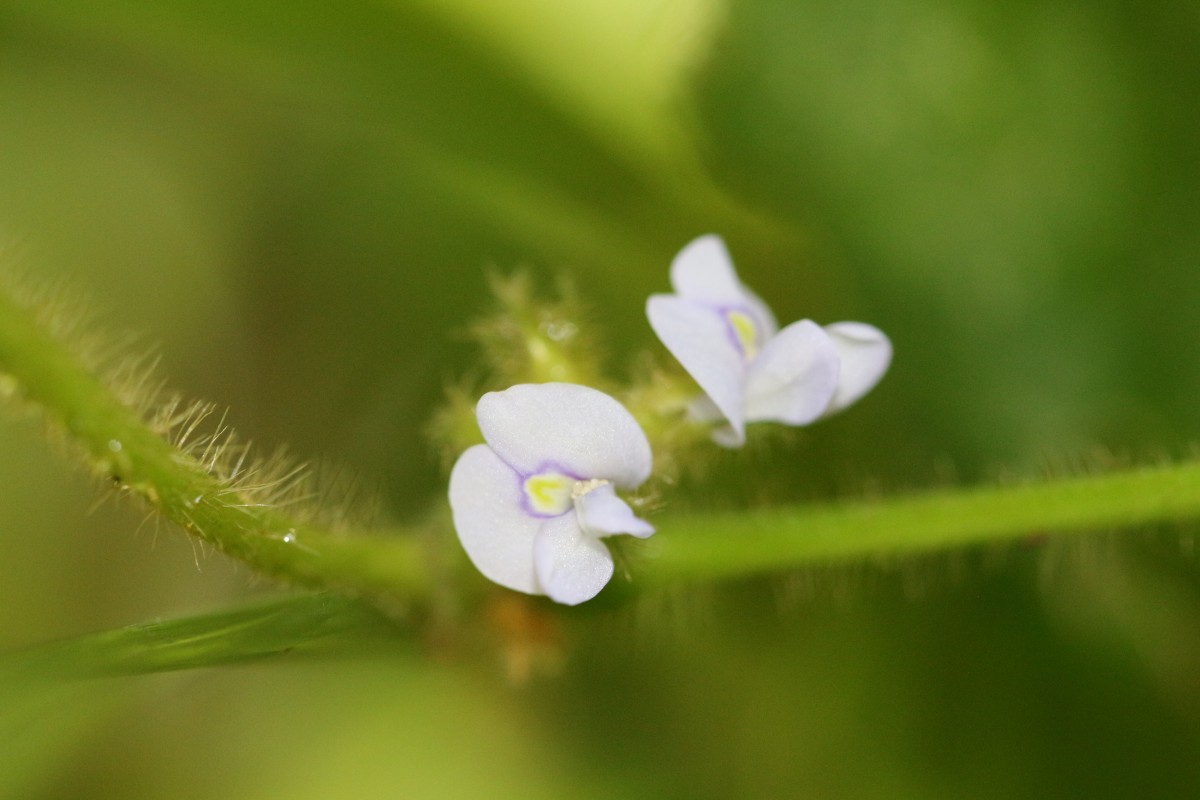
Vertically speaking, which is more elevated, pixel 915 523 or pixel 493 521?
pixel 915 523

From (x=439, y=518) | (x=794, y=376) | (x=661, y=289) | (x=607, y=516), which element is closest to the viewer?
(x=607, y=516)

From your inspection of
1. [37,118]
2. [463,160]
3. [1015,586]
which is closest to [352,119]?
[463,160]

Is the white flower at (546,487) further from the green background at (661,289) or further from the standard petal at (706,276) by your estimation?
the green background at (661,289)

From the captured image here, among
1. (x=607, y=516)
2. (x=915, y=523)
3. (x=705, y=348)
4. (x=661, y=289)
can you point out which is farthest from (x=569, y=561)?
(x=661, y=289)

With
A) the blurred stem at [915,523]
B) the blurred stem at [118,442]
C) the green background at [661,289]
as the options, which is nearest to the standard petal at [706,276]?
the blurred stem at [915,523]

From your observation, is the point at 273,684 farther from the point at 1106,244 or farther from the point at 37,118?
the point at 1106,244

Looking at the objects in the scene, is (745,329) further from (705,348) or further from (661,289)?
(661,289)

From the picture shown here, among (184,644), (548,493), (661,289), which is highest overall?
(661,289)
